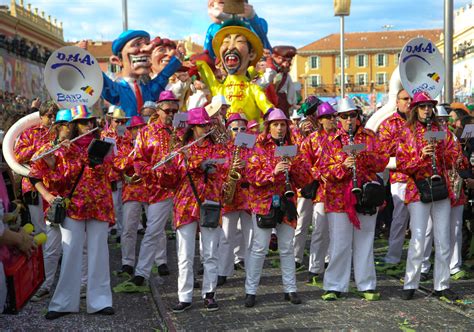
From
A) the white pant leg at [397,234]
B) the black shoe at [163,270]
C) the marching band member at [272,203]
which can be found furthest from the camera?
the white pant leg at [397,234]

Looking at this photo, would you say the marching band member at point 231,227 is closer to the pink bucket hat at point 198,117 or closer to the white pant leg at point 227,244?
the white pant leg at point 227,244

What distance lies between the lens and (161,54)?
12.0 m

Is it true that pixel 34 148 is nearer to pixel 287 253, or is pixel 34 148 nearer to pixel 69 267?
pixel 69 267

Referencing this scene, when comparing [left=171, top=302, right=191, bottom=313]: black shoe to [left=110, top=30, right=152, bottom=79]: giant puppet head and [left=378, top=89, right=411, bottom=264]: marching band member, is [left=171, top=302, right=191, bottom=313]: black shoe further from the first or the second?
[left=110, top=30, right=152, bottom=79]: giant puppet head

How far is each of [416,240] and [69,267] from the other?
3465mm

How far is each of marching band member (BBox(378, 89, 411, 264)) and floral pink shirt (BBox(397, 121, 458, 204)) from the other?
33 centimetres

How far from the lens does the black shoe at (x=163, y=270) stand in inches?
322

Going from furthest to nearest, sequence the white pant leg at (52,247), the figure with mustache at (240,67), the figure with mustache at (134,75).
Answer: the figure with mustache at (134,75) < the figure with mustache at (240,67) < the white pant leg at (52,247)

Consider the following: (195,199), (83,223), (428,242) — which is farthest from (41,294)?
(428,242)

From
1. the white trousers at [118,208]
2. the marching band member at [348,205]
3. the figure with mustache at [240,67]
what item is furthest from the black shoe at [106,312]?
the figure with mustache at [240,67]

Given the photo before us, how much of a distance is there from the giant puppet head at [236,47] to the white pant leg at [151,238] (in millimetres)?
3743

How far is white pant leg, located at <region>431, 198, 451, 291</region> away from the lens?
264 inches

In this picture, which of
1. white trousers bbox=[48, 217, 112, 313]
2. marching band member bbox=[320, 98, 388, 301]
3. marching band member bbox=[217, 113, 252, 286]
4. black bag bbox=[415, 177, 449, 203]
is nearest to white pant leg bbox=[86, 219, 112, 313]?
white trousers bbox=[48, 217, 112, 313]

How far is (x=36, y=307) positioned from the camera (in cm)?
677
